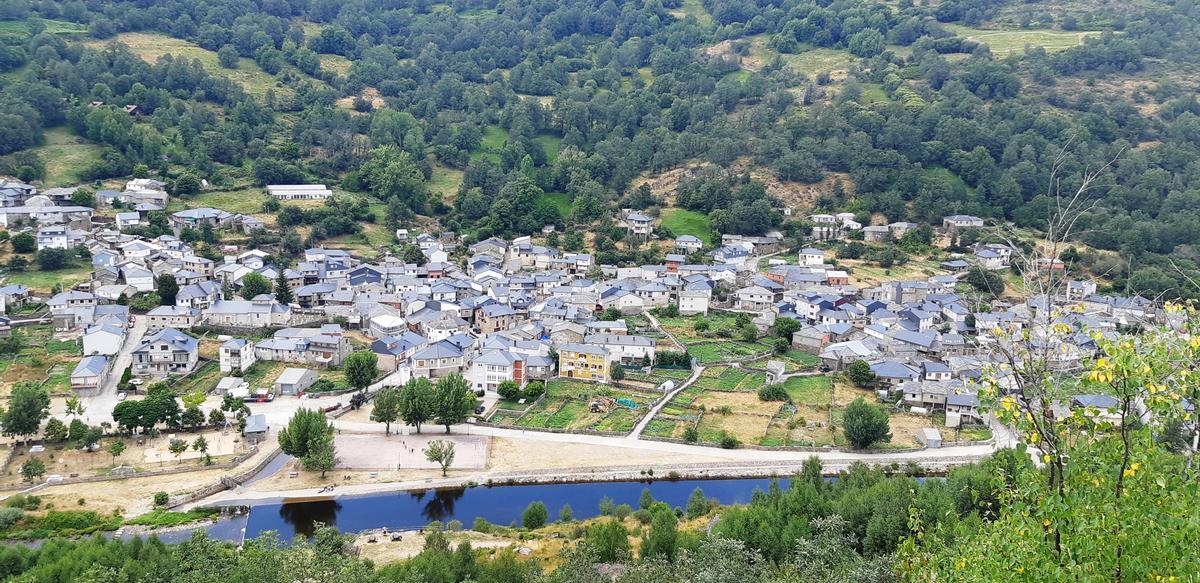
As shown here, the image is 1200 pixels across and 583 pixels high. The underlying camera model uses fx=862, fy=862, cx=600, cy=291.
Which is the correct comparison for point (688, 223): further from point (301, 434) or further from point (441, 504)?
point (301, 434)

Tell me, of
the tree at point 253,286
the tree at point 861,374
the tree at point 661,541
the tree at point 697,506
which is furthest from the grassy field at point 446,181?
the tree at point 661,541

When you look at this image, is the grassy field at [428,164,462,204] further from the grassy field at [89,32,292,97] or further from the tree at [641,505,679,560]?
the tree at [641,505,679,560]

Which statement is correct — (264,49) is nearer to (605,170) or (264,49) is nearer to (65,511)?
(605,170)

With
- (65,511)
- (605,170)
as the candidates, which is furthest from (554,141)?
(65,511)

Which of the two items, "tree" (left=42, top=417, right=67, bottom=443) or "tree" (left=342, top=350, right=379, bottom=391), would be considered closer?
→ "tree" (left=42, top=417, right=67, bottom=443)

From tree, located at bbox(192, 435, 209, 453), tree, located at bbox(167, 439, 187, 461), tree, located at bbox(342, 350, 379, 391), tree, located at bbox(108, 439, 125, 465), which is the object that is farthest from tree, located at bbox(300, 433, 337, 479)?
tree, located at bbox(342, 350, 379, 391)

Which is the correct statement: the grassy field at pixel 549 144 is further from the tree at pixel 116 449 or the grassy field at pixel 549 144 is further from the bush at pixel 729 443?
the tree at pixel 116 449
